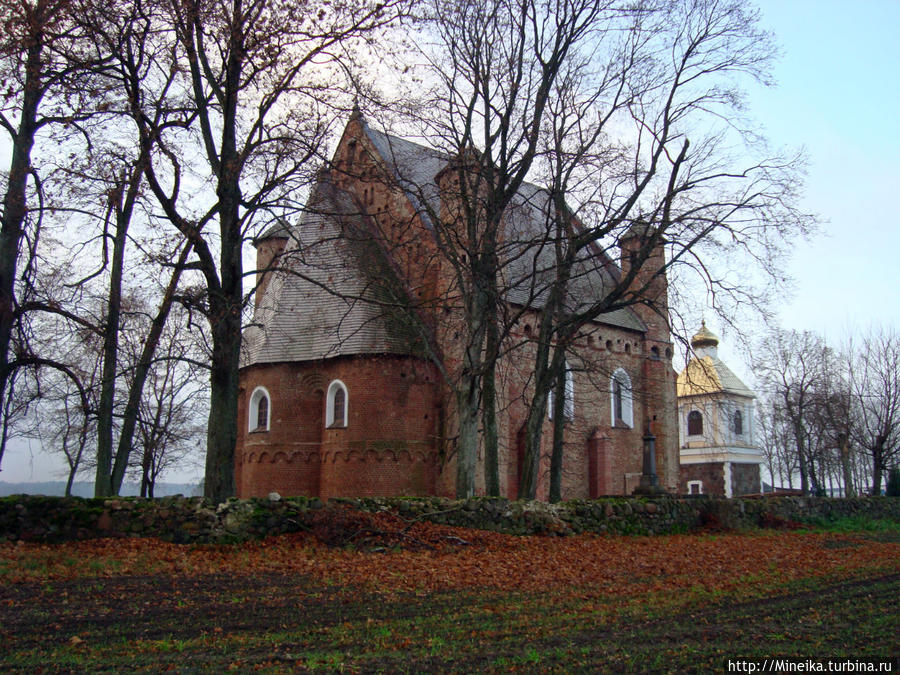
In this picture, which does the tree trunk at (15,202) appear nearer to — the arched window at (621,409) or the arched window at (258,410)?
the arched window at (258,410)

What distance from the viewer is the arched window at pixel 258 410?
976 inches

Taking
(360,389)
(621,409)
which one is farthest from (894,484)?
(360,389)

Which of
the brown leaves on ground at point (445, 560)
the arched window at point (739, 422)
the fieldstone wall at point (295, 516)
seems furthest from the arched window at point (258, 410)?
the arched window at point (739, 422)

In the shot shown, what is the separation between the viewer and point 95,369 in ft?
62.1

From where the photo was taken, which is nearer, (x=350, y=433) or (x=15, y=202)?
(x=15, y=202)

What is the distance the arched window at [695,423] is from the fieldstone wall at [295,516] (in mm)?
30963

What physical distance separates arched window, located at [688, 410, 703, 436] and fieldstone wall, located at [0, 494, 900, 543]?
3096 cm

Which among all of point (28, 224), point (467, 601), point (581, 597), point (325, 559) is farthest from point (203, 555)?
point (28, 224)

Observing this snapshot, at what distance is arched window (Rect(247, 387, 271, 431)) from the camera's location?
24791 millimetres

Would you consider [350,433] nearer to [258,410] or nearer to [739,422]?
[258,410]

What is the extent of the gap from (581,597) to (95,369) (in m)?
14.9

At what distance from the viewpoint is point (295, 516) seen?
41.2 ft

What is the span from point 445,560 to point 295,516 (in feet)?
9.05

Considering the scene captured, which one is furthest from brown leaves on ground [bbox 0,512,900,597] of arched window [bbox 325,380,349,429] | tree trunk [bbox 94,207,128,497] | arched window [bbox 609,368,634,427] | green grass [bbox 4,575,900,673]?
arched window [bbox 609,368,634,427]
